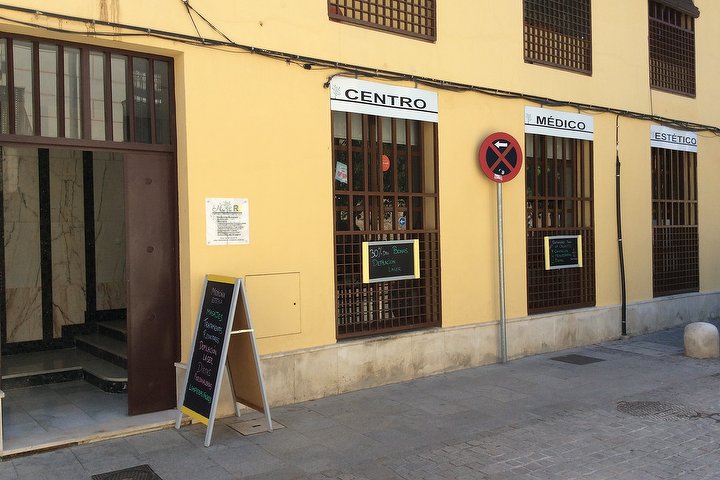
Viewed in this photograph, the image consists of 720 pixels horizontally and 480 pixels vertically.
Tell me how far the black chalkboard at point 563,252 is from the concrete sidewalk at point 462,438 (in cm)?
223

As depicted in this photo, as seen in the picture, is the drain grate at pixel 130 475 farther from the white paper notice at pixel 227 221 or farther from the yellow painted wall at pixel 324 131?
the white paper notice at pixel 227 221

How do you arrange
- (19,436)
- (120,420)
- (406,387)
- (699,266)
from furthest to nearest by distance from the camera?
(699,266) < (406,387) < (120,420) < (19,436)

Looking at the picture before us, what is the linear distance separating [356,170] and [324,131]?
712 mm

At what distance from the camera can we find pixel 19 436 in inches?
227

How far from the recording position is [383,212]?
8156 mm

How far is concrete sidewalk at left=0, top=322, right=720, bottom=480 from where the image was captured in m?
5.17

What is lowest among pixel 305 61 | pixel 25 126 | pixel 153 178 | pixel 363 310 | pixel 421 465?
pixel 421 465

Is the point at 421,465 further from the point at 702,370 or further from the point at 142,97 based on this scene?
the point at 702,370

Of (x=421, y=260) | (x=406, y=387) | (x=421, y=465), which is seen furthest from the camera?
(x=421, y=260)

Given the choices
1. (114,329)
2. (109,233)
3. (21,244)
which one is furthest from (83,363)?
(109,233)

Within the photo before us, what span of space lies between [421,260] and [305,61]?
2.90 meters

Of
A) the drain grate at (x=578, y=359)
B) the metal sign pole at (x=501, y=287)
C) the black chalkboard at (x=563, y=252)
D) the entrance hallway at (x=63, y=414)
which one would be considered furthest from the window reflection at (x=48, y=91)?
the drain grate at (x=578, y=359)

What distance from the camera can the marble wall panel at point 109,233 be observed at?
9766mm

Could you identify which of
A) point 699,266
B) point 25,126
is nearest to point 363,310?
point 25,126
